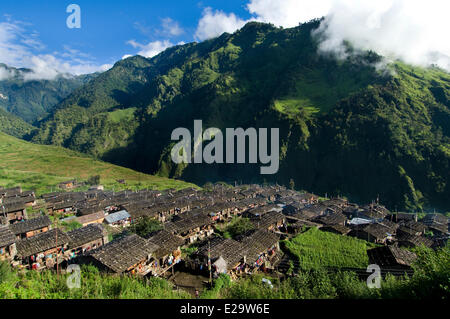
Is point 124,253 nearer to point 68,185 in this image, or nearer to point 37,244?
point 37,244

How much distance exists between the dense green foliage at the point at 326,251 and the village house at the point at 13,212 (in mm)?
41085

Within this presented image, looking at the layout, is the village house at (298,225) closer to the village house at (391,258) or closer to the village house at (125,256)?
the village house at (391,258)

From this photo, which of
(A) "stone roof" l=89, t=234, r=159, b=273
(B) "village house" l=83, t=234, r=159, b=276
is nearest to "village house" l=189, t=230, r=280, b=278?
(B) "village house" l=83, t=234, r=159, b=276

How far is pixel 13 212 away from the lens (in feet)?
126

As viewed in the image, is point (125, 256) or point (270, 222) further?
point (270, 222)

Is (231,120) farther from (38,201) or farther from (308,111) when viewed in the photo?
(38,201)

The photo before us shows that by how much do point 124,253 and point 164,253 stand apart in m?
4.43

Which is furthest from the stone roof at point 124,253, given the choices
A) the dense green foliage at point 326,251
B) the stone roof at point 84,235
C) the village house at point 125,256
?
the dense green foliage at point 326,251

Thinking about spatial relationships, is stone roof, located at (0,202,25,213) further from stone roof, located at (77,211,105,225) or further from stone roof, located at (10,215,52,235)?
stone roof, located at (77,211,105,225)

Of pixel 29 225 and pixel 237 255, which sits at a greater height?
pixel 29 225

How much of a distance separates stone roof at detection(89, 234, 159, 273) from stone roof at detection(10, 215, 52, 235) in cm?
1470

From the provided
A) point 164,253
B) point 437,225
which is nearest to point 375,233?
point 437,225
